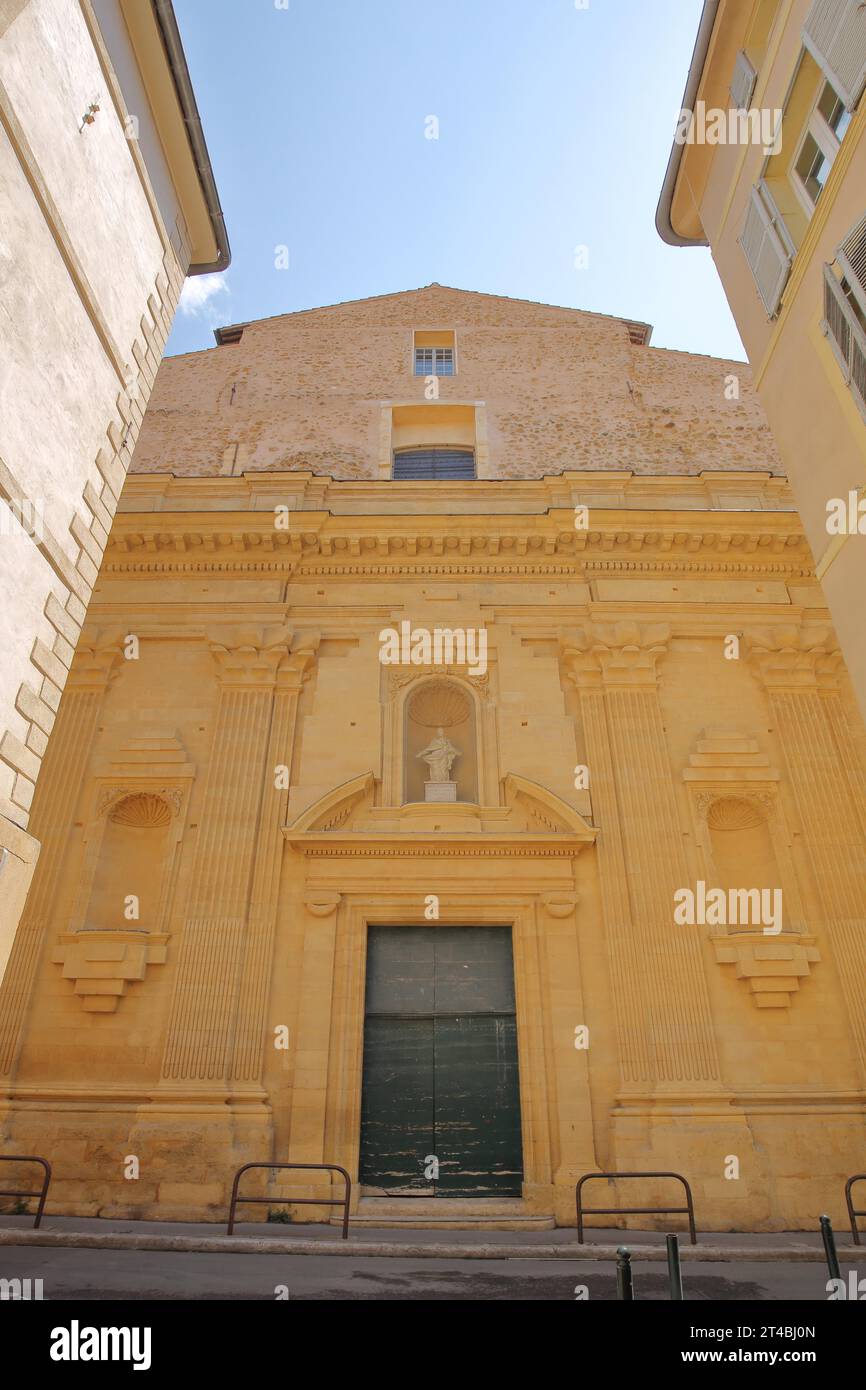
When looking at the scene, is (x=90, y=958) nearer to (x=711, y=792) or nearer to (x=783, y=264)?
(x=711, y=792)

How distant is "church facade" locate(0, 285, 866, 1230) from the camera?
9.91 meters

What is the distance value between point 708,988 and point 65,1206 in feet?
25.7

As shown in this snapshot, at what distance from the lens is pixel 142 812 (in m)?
12.4

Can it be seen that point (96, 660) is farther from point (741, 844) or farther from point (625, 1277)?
point (625, 1277)

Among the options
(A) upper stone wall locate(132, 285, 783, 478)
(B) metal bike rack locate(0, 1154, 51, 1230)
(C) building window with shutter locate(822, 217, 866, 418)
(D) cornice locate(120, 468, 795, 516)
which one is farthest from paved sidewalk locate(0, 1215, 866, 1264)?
(A) upper stone wall locate(132, 285, 783, 478)

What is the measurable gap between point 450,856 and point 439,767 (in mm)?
1438

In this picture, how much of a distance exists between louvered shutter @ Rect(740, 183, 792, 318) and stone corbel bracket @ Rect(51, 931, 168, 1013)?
33.3 feet

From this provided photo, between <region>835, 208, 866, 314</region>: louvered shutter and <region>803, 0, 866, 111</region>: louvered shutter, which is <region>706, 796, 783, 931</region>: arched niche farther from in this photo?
<region>803, 0, 866, 111</region>: louvered shutter

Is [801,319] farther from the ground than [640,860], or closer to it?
farther from the ground

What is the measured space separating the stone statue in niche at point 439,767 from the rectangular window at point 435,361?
9117mm

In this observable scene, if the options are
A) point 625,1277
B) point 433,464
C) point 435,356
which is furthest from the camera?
point 435,356
